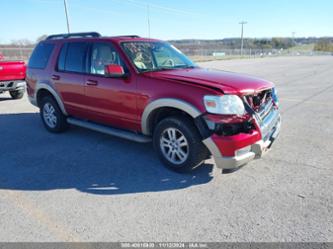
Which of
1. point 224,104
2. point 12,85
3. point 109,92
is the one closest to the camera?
point 224,104

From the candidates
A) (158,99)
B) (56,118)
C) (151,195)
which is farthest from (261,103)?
(56,118)

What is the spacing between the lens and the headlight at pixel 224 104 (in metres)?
3.56

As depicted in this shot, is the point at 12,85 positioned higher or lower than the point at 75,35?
lower

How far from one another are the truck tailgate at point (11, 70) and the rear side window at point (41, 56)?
152 inches

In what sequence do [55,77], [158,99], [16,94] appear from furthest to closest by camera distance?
[16,94]
[55,77]
[158,99]

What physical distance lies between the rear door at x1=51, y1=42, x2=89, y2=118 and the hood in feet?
5.31

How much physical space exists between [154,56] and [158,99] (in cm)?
122

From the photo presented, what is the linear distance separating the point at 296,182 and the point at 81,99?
12.4ft

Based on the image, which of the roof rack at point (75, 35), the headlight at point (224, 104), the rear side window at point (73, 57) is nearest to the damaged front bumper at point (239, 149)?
the headlight at point (224, 104)

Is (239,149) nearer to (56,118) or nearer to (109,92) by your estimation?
(109,92)

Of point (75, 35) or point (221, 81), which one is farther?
point (75, 35)

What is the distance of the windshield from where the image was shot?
4.65m

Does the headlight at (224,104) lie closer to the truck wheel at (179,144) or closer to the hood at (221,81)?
the hood at (221,81)

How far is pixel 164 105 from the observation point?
4016mm
